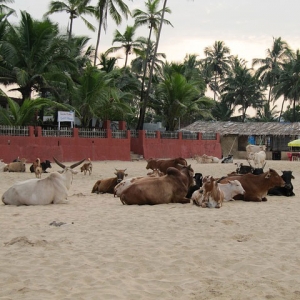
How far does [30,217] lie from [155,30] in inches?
1091

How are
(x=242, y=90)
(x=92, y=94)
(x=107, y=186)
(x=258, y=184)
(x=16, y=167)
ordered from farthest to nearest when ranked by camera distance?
(x=242, y=90)
(x=92, y=94)
(x=16, y=167)
(x=107, y=186)
(x=258, y=184)

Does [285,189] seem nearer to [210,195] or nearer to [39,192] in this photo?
[210,195]

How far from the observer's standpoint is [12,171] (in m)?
17.6

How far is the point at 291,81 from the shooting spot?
154 ft

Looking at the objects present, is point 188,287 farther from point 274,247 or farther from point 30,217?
point 30,217

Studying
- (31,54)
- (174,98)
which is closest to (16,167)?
(31,54)

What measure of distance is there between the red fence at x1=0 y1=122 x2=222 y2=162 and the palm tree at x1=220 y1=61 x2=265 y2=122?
18.3 metres

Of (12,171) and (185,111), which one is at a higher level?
(185,111)

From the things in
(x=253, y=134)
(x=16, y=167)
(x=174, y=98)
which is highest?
(x=174, y=98)

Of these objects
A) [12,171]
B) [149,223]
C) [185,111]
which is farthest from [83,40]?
[149,223]

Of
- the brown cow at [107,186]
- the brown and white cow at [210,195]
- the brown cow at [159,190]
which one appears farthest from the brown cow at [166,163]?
the brown and white cow at [210,195]

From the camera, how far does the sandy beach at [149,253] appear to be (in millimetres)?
3990

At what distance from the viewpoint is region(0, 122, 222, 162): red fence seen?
22.1m

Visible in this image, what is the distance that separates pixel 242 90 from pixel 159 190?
1744 inches
